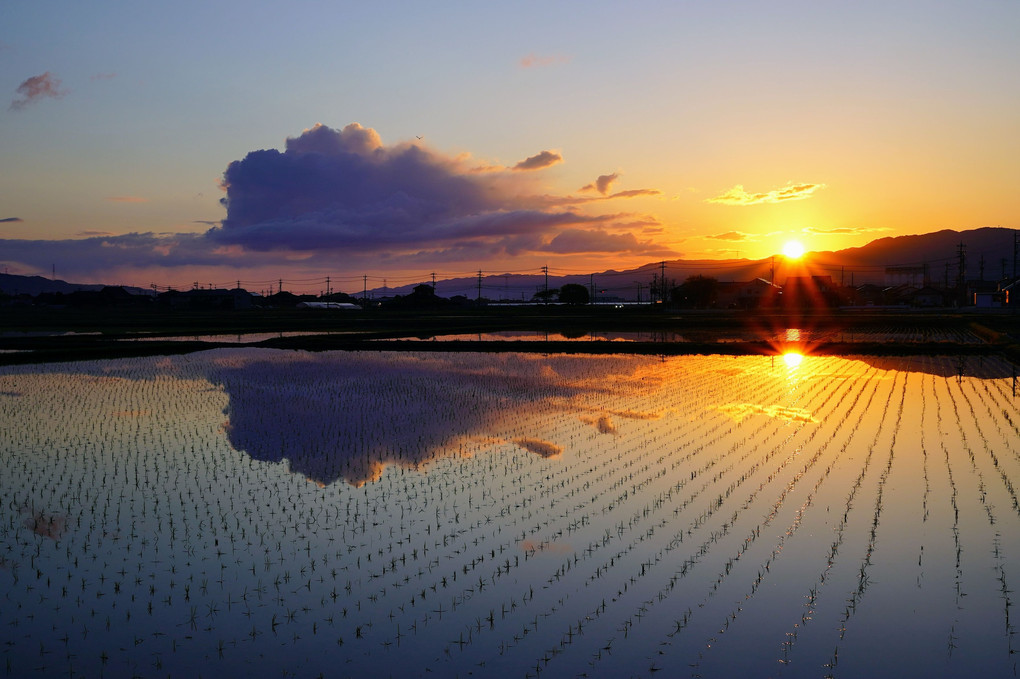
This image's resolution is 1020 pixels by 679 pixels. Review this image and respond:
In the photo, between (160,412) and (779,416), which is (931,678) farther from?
(160,412)

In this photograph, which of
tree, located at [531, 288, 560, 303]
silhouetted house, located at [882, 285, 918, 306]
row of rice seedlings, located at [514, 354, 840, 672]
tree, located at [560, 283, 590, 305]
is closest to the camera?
row of rice seedlings, located at [514, 354, 840, 672]

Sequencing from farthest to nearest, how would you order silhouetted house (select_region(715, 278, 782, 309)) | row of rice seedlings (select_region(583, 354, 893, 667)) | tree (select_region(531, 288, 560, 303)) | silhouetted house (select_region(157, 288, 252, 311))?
tree (select_region(531, 288, 560, 303)) → silhouetted house (select_region(157, 288, 252, 311)) → silhouetted house (select_region(715, 278, 782, 309)) → row of rice seedlings (select_region(583, 354, 893, 667))

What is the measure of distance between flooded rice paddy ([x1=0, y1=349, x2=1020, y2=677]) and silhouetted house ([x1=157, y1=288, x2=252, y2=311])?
74.5 metres

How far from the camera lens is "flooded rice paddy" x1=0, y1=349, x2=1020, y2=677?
5.16 m

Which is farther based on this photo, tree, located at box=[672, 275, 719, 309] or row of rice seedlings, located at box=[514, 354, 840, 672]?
tree, located at box=[672, 275, 719, 309]

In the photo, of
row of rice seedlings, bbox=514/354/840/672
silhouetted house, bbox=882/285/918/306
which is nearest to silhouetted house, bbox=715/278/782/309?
silhouetted house, bbox=882/285/918/306

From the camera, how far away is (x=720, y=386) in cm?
1886

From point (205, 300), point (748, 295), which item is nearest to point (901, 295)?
point (748, 295)

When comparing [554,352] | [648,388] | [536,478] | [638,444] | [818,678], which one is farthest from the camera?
[554,352]

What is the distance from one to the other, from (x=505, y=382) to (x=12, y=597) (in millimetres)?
14616

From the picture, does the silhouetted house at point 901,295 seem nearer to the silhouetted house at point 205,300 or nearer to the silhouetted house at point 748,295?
the silhouetted house at point 748,295

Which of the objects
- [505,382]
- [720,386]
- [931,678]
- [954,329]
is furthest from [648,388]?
[954,329]

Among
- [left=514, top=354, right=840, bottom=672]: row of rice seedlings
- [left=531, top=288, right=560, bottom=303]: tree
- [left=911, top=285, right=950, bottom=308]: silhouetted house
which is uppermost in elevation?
[left=531, top=288, right=560, bottom=303]: tree

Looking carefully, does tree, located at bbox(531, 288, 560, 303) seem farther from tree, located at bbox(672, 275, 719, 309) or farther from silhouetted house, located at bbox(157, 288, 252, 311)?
silhouetted house, located at bbox(157, 288, 252, 311)
